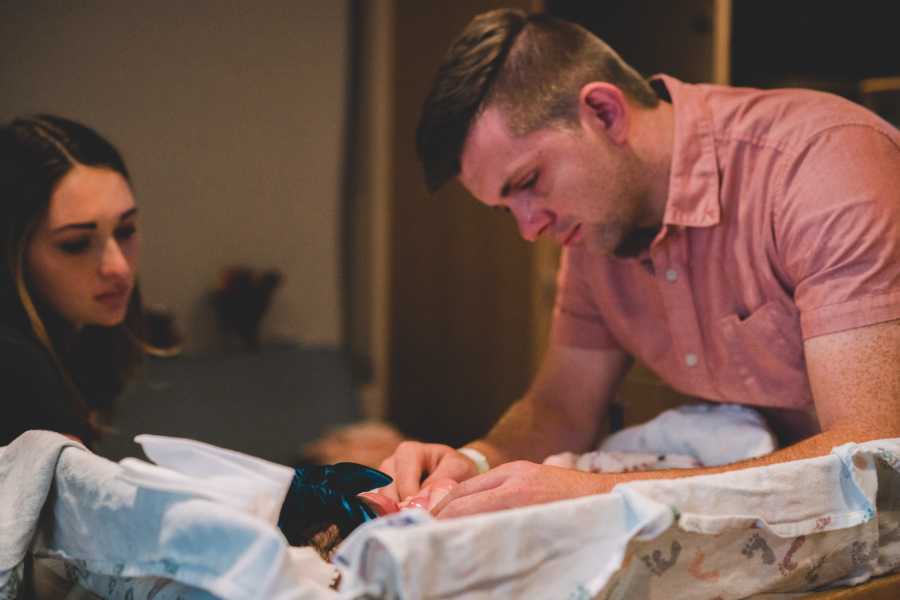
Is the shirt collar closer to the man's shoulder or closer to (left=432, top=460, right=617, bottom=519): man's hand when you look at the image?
the man's shoulder

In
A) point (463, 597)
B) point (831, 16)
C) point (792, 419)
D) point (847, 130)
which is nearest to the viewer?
point (463, 597)

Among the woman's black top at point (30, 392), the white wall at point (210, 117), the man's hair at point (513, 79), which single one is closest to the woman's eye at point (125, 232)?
the woman's black top at point (30, 392)

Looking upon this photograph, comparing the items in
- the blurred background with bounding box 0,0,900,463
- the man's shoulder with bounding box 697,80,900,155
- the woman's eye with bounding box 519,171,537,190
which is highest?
the man's shoulder with bounding box 697,80,900,155

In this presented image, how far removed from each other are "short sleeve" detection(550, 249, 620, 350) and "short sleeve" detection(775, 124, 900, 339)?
343 millimetres

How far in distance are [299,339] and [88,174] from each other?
168 cm

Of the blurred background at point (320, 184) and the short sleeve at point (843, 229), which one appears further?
the blurred background at point (320, 184)

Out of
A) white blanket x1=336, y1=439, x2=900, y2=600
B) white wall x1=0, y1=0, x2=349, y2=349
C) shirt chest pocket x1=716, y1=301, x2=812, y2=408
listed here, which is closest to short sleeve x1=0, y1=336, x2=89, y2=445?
white blanket x1=336, y1=439, x2=900, y2=600

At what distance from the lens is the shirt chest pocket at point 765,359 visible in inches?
45.4

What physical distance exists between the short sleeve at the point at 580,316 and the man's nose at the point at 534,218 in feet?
0.51

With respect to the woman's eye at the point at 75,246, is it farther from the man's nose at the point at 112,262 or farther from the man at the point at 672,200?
the man at the point at 672,200

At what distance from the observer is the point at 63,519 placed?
31.5 inches

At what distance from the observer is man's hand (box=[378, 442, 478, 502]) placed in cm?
97

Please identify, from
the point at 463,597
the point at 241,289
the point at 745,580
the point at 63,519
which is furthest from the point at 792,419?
the point at 241,289

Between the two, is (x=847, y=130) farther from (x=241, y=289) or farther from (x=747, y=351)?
(x=241, y=289)
